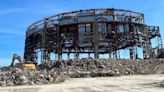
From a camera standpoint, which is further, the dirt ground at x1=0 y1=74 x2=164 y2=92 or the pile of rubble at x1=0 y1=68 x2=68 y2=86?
the pile of rubble at x1=0 y1=68 x2=68 y2=86

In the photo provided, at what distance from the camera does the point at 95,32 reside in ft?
194

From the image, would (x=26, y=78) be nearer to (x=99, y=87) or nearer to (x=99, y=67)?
(x=99, y=87)

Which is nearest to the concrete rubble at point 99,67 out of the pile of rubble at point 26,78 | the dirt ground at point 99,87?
the pile of rubble at point 26,78

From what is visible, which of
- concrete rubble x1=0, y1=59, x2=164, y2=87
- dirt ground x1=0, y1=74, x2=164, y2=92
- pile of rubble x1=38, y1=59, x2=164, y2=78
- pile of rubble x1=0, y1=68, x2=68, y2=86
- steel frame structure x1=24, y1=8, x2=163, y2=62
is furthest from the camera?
steel frame structure x1=24, y1=8, x2=163, y2=62

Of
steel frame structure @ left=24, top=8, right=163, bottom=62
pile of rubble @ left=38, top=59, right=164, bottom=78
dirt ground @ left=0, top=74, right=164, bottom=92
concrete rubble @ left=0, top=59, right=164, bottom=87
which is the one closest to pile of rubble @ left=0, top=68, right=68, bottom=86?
concrete rubble @ left=0, top=59, right=164, bottom=87

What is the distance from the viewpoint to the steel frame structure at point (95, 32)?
5966 cm

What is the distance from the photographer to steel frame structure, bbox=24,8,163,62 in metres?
59.7

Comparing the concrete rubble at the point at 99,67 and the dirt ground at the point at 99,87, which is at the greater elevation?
the concrete rubble at the point at 99,67

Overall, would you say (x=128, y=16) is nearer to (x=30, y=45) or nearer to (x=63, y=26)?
(x=63, y=26)

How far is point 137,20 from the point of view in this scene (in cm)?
6394

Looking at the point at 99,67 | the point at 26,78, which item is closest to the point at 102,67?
the point at 99,67

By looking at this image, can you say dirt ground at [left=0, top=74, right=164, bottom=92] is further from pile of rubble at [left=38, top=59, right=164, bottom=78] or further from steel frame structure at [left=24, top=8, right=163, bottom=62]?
steel frame structure at [left=24, top=8, right=163, bottom=62]

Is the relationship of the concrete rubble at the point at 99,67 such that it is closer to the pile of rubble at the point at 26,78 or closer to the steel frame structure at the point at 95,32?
the pile of rubble at the point at 26,78

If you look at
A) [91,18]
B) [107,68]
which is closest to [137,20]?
[91,18]
